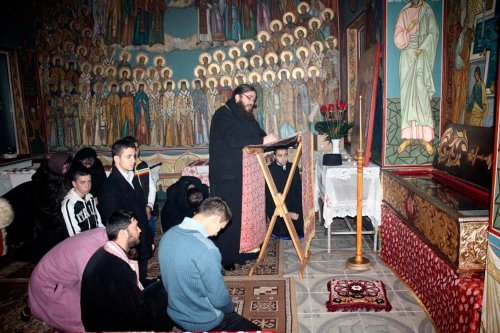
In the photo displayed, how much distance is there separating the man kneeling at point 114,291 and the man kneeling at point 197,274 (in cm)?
30

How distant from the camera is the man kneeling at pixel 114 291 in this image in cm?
261

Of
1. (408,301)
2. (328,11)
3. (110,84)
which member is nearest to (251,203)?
(408,301)

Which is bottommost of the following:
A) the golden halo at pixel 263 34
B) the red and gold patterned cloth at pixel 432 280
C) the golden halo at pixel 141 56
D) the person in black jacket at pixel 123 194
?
the red and gold patterned cloth at pixel 432 280

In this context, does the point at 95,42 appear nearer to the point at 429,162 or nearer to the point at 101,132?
the point at 101,132

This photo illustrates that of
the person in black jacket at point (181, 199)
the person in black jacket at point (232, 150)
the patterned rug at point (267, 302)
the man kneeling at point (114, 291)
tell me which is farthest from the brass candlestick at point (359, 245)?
the man kneeling at point (114, 291)

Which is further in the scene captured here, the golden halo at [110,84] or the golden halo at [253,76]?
the golden halo at [110,84]

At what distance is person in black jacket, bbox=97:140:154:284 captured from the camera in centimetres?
356

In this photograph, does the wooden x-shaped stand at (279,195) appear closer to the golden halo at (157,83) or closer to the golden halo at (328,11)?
the golden halo at (328,11)

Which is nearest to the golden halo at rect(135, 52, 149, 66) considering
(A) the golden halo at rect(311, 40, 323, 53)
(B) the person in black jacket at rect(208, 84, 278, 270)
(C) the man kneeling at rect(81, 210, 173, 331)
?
(A) the golden halo at rect(311, 40, 323, 53)

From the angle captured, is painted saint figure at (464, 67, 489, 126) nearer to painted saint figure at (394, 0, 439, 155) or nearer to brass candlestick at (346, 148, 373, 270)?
painted saint figure at (394, 0, 439, 155)

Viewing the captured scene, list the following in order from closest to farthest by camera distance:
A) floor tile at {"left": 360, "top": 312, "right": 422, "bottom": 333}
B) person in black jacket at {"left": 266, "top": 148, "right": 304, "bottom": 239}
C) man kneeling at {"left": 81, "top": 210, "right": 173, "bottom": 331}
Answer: man kneeling at {"left": 81, "top": 210, "right": 173, "bottom": 331}
floor tile at {"left": 360, "top": 312, "right": 422, "bottom": 333}
person in black jacket at {"left": 266, "top": 148, "right": 304, "bottom": 239}

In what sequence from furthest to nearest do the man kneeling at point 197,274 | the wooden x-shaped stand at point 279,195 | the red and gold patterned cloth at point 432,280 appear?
1. the wooden x-shaped stand at point 279,195
2. the red and gold patterned cloth at point 432,280
3. the man kneeling at point 197,274

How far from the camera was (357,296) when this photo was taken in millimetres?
3832

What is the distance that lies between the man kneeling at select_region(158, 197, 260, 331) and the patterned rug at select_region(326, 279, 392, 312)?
1468 mm
